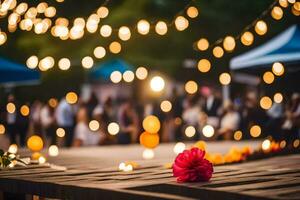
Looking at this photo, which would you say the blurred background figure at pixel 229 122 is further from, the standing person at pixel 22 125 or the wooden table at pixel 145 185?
the wooden table at pixel 145 185

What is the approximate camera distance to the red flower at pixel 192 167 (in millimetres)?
6148

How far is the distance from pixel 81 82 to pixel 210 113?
7.97 metres

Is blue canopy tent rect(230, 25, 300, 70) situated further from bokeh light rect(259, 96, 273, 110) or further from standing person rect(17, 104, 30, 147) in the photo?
standing person rect(17, 104, 30, 147)

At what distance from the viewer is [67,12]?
84.5 ft

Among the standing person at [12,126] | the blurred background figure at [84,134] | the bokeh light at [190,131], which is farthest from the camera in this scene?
the bokeh light at [190,131]

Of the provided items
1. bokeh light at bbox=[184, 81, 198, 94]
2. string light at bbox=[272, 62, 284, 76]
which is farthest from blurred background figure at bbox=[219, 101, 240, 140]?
bokeh light at bbox=[184, 81, 198, 94]

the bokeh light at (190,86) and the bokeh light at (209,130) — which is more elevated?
the bokeh light at (190,86)

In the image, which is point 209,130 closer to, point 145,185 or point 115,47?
point 115,47

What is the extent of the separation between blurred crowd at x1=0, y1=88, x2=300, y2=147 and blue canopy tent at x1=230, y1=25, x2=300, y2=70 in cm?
285

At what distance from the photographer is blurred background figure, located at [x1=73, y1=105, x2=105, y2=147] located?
60.7ft

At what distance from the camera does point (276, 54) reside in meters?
13.7

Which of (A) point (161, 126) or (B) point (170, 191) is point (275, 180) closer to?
(B) point (170, 191)

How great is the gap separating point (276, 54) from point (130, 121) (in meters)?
6.45

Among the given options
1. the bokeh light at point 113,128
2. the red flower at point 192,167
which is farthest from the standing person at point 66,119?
the red flower at point 192,167
